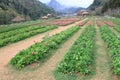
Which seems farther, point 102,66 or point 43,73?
point 102,66

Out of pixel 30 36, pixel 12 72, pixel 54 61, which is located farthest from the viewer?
pixel 30 36

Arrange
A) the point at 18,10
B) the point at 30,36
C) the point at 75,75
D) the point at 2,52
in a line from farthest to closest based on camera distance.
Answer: the point at 18,10 → the point at 30,36 → the point at 2,52 → the point at 75,75

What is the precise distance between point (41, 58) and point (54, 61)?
824 mm

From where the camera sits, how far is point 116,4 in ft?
298

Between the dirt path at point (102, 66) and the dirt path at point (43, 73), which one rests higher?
the dirt path at point (43, 73)

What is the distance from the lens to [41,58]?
14.1 m

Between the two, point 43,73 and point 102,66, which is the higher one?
point 43,73

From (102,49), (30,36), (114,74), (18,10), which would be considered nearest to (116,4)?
(18,10)

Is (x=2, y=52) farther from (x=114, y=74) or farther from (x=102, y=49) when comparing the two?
(x=114, y=74)

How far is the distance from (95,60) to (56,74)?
341cm

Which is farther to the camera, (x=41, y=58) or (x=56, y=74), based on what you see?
(x=41, y=58)

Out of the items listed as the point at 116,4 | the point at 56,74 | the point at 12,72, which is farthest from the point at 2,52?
the point at 116,4

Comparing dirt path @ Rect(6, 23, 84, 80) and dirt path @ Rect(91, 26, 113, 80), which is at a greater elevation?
dirt path @ Rect(6, 23, 84, 80)

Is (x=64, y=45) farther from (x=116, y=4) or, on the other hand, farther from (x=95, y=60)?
(x=116, y=4)
